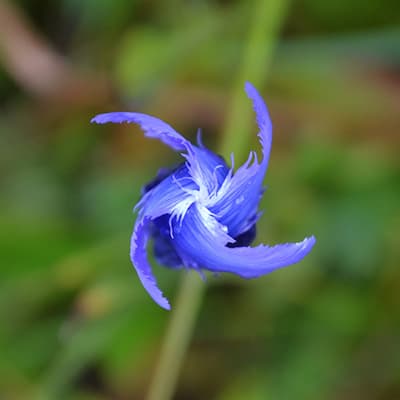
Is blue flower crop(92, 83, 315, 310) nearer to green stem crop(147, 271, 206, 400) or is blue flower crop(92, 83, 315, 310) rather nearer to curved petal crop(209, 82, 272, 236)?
curved petal crop(209, 82, 272, 236)

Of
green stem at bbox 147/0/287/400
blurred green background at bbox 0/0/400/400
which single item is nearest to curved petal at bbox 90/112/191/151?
green stem at bbox 147/0/287/400

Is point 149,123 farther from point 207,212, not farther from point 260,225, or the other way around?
point 260,225

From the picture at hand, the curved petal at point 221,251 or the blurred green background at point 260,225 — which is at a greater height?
the blurred green background at point 260,225

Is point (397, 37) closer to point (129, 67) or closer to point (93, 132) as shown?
point (129, 67)

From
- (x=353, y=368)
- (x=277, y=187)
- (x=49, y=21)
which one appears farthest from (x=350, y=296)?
(x=49, y=21)

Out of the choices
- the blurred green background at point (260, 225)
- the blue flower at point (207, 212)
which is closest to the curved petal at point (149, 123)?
the blue flower at point (207, 212)

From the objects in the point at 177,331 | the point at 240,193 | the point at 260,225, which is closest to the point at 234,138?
the point at 260,225

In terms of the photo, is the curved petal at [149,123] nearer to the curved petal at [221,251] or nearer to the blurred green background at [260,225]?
the curved petal at [221,251]
